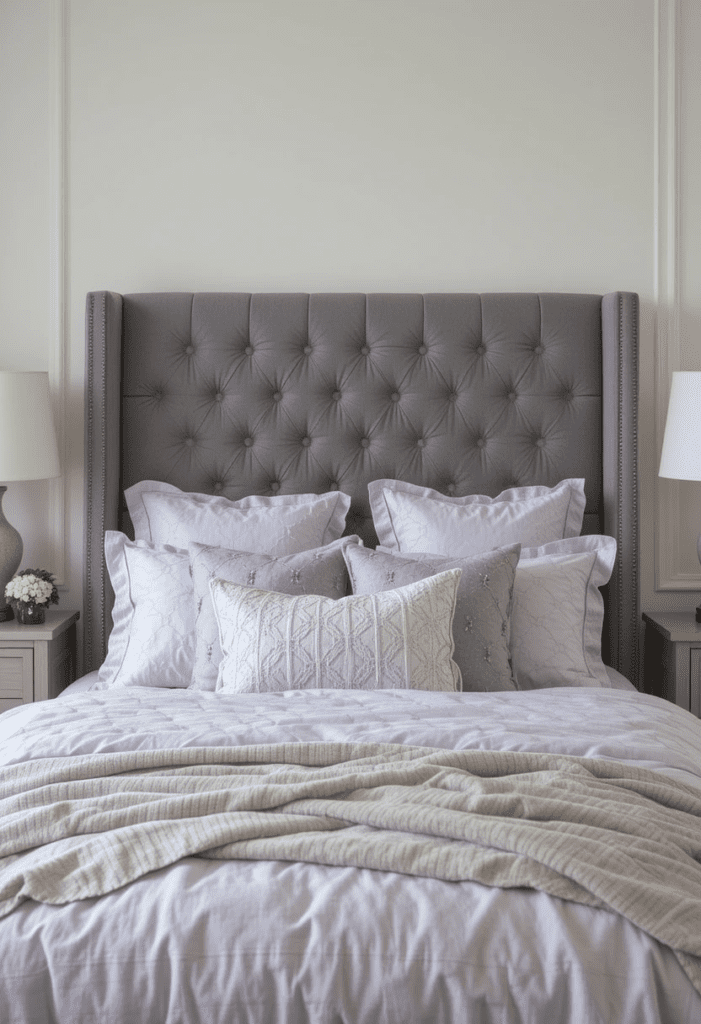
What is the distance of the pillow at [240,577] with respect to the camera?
2279 millimetres

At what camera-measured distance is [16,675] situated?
257cm

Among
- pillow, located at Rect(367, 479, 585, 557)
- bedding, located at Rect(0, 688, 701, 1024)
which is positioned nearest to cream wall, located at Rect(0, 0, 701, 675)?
pillow, located at Rect(367, 479, 585, 557)

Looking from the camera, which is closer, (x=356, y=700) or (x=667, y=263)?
(x=356, y=700)

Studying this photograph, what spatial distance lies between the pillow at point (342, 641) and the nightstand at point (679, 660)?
31.4 inches

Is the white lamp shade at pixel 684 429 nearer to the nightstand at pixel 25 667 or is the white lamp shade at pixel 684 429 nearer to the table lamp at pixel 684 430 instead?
the table lamp at pixel 684 430

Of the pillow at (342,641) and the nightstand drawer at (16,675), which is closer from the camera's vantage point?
the pillow at (342,641)

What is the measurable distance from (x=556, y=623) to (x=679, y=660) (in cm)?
46

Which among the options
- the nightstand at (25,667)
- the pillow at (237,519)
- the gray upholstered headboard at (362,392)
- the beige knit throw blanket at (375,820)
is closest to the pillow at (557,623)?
the gray upholstered headboard at (362,392)

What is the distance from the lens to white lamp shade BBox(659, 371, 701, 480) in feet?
8.32

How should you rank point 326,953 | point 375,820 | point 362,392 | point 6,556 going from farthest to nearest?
point 362,392 < point 6,556 < point 375,820 < point 326,953

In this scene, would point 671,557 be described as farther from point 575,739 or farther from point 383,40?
point 383,40

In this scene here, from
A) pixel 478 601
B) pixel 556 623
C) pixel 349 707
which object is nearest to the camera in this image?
pixel 349 707

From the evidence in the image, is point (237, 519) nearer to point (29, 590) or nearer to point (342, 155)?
point (29, 590)

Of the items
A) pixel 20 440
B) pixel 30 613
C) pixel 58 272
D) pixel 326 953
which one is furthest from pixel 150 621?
pixel 326 953
